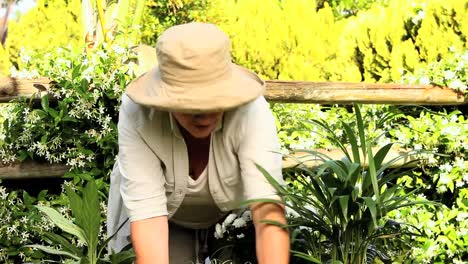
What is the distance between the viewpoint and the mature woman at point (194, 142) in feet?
6.57

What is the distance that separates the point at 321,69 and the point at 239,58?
839 millimetres

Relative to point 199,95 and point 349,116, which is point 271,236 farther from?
point 349,116

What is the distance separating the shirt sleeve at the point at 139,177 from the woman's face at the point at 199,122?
6.1 inches

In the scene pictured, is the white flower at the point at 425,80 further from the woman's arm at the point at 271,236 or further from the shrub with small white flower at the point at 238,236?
the woman's arm at the point at 271,236

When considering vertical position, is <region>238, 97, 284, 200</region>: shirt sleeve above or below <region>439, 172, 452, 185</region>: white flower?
below

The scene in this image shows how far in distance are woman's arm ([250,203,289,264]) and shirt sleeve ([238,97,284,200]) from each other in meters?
0.04

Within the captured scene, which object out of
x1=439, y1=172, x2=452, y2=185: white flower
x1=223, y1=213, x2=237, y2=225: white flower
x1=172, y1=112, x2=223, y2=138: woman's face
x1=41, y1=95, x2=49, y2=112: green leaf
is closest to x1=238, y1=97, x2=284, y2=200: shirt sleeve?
x1=172, y1=112, x2=223, y2=138: woman's face

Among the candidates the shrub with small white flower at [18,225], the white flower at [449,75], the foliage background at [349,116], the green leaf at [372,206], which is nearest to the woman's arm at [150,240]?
the green leaf at [372,206]

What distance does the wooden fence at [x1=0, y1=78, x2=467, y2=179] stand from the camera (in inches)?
142

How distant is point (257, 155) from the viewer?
2.19m

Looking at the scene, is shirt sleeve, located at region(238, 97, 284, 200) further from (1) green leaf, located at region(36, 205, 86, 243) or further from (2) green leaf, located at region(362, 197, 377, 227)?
(1) green leaf, located at region(36, 205, 86, 243)

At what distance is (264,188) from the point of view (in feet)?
7.20

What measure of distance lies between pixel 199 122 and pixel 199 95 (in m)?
0.13

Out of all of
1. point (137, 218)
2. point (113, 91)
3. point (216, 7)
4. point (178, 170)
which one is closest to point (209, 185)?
point (178, 170)
